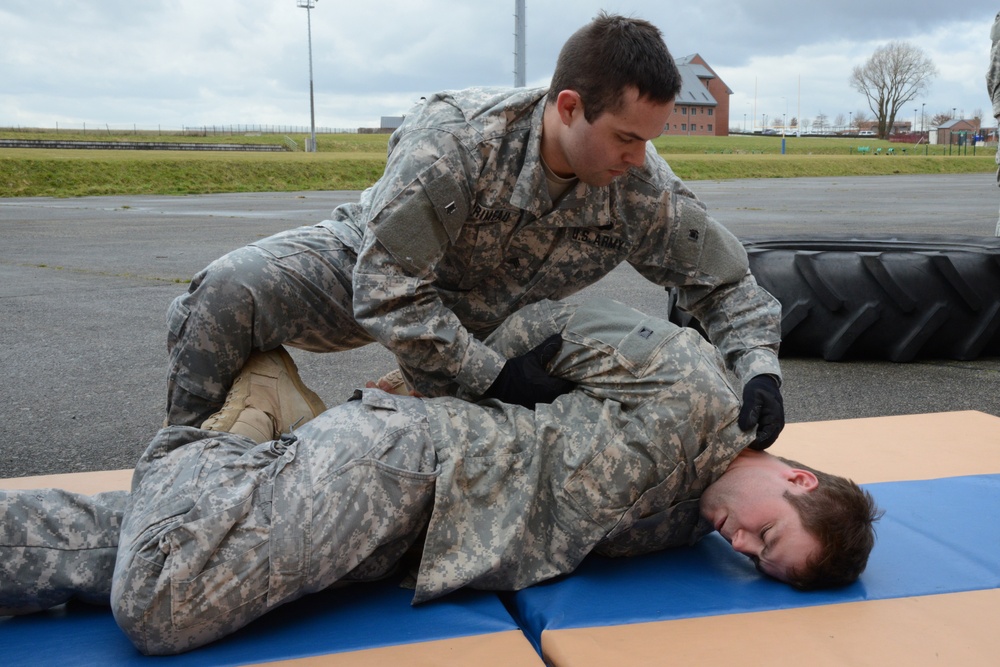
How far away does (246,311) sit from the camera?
266 centimetres

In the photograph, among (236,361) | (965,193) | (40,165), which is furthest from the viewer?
(40,165)

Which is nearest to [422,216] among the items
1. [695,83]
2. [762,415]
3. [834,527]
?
[762,415]

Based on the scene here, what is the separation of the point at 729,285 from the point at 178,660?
5.76 feet

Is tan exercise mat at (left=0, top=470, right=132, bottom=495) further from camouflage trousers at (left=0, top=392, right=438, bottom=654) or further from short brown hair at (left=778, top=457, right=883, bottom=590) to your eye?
Result: short brown hair at (left=778, top=457, right=883, bottom=590)

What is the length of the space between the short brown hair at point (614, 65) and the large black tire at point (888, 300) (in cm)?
247

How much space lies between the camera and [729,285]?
279cm

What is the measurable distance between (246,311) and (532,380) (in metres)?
0.87

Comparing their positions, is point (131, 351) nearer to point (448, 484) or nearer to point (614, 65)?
point (448, 484)

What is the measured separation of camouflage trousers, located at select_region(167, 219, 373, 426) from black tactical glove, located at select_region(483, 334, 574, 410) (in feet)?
2.48

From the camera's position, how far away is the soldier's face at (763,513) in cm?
211

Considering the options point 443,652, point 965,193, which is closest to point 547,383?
point 443,652

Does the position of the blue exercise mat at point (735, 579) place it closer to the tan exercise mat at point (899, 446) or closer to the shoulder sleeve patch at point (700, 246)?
the tan exercise mat at point (899, 446)

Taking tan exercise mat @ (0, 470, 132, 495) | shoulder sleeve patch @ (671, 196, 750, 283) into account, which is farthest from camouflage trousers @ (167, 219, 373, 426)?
shoulder sleeve patch @ (671, 196, 750, 283)

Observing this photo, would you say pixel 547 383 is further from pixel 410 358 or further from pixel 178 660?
pixel 178 660
